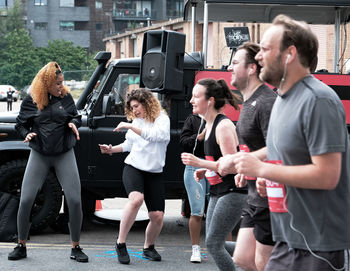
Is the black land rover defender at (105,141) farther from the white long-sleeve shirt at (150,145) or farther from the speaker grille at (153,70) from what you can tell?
the white long-sleeve shirt at (150,145)

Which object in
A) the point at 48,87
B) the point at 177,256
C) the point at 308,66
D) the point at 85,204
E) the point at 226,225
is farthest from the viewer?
the point at 85,204

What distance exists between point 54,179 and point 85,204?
104 centimetres

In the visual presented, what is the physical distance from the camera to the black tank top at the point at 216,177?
5047 millimetres

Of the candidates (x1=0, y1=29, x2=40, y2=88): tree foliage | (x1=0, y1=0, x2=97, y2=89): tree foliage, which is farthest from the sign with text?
(x1=0, y1=0, x2=97, y2=89): tree foliage

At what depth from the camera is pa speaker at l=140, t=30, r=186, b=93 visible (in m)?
7.25

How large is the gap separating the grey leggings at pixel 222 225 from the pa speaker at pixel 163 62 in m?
2.45

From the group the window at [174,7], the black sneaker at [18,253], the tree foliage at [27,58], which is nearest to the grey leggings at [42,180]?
the black sneaker at [18,253]

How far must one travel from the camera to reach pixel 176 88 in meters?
7.31

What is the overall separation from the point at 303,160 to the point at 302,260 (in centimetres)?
44

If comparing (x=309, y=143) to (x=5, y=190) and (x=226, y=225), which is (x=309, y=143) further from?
(x=5, y=190)

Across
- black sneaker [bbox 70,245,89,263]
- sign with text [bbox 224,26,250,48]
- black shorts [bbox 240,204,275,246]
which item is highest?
sign with text [bbox 224,26,250,48]

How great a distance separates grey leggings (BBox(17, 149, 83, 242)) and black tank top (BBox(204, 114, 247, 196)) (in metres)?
1.85

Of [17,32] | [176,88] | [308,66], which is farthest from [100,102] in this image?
[17,32]

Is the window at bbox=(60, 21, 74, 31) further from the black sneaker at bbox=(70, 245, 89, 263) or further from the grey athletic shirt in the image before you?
the grey athletic shirt
